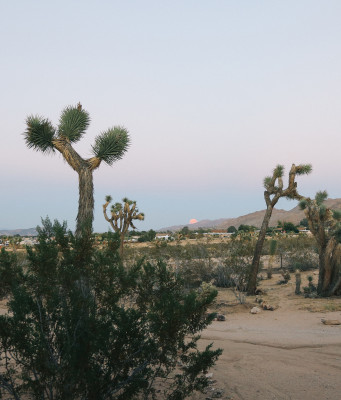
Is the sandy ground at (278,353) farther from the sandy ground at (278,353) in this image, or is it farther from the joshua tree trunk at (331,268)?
the joshua tree trunk at (331,268)

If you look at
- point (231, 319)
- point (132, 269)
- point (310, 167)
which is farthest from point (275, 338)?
point (310, 167)

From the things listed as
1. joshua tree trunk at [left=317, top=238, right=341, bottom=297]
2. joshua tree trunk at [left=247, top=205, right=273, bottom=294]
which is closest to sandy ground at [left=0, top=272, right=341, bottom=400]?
joshua tree trunk at [left=317, top=238, right=341, bottom=297]

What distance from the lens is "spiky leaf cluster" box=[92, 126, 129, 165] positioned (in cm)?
1061

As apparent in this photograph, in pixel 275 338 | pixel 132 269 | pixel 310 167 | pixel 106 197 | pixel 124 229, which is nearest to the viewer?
pixel 132 269

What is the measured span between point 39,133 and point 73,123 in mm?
1009

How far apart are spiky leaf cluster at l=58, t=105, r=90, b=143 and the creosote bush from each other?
617cm

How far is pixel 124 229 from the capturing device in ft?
81.9

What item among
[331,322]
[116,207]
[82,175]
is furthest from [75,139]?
[116,207]

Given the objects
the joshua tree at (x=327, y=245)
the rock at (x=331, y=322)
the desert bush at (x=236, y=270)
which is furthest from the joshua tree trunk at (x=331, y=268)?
the rock at (x=331, y=322)

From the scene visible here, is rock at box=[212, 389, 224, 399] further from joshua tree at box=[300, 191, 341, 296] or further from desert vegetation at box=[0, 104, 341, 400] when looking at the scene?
joshua tree at box=[300, 191, 341, 296]

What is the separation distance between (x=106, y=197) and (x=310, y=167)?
14293 mm

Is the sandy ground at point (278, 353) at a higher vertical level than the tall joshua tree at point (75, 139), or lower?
lower

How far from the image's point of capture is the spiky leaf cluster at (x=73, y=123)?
34.6ft

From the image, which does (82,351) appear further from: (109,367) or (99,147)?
(99,147)
